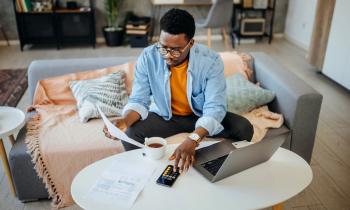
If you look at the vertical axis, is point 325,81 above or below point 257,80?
below

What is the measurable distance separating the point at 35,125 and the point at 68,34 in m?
3.08

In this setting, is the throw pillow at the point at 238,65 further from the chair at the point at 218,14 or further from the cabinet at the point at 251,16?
the cabinet at the point at 251,16

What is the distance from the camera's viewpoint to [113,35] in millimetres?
4980

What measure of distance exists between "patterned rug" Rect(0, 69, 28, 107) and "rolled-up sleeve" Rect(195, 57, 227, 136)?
214 cm

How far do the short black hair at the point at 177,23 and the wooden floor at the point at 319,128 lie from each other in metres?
1.11

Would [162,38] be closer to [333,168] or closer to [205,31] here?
[333,168]

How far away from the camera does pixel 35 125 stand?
7.12 feet

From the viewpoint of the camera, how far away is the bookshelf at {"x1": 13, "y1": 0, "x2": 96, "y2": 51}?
477cm

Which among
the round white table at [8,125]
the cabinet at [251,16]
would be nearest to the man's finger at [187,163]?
the round white table at [8,125]

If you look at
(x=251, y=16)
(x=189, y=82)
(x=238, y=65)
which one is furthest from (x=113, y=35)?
(x=189, y=82)

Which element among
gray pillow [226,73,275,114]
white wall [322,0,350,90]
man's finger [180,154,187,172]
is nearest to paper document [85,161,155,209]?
man's finger [180,154,187,172]

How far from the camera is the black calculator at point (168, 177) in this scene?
1.36 m

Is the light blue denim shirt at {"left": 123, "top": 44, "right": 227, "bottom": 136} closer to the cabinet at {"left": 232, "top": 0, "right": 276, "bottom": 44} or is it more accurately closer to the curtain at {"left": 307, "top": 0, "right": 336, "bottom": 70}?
the curtain at {"left": 307, "top": 0, "right": 336, "bottom": 70}

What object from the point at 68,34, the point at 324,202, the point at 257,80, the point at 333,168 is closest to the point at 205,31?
the point at 68,34
